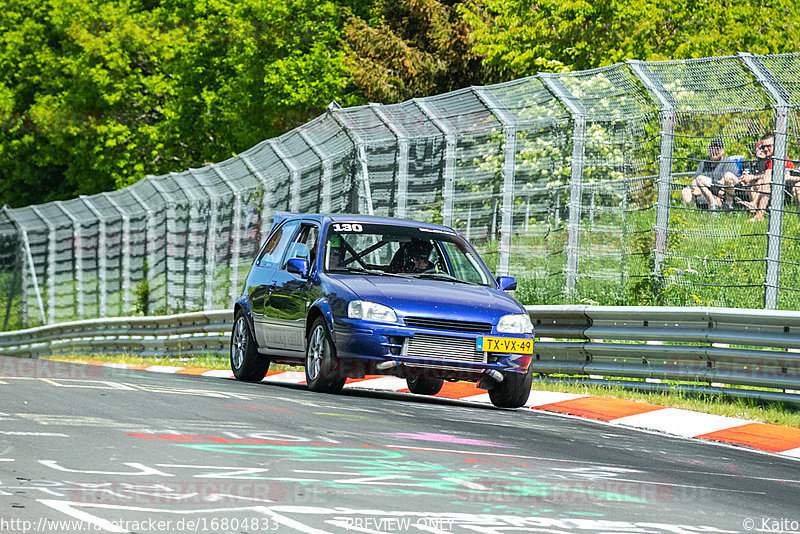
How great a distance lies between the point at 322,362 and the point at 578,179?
4291 mm

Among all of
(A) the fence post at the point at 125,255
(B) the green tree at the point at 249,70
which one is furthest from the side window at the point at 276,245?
(B) the green tree at the point at 249,70

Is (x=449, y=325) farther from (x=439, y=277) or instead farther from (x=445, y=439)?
(x=445, y=439)

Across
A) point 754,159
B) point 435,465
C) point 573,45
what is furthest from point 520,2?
point 435,465

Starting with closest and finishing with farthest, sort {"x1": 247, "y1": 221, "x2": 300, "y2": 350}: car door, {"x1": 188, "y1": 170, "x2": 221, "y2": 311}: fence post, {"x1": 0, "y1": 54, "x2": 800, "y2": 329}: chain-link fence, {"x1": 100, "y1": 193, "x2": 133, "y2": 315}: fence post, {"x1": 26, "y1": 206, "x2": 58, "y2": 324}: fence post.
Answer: {"x1": 0, "y1": 54, "x2": 800, "y2": 329}: chain-link fence, {"x1": 247, "y1": 221, "x2": 300, "y2": 350}: car door, {"x1": 188, "y1": 170, "x2": 221, "y2": 311}: fence post, {"x1": 100, "y1": 193, "x2": 133, "y2": 315}: fence post, {"x1": 26, "y1": 206, "x2": 58, "y2": 324}: fence post

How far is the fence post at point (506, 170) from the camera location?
53.7ft

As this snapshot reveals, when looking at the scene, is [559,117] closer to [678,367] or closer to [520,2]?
[678,367]

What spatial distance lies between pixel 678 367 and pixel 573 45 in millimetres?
27363

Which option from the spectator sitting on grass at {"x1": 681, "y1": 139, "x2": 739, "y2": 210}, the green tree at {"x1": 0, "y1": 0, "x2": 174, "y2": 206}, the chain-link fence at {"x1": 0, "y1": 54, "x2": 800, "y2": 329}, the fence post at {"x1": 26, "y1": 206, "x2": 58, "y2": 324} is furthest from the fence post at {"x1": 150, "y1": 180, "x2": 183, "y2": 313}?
the green tree at {"x1": 0, "y1": 0, "x2": 174, "y2": 206}

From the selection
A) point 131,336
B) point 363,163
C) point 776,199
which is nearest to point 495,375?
point 776,199

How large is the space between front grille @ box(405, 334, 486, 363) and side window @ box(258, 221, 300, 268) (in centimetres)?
271

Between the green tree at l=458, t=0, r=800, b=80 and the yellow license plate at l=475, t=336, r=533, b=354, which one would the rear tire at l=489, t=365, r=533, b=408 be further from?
the green tree at l=458, t=0, r=800, b=80

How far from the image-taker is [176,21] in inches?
2202

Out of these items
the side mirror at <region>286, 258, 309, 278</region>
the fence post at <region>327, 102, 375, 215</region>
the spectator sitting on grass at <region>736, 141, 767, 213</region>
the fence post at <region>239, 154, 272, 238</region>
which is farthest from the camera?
the fence post at <region>239, 154, 272, 238</region>

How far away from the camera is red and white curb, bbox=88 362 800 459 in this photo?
11281mm
